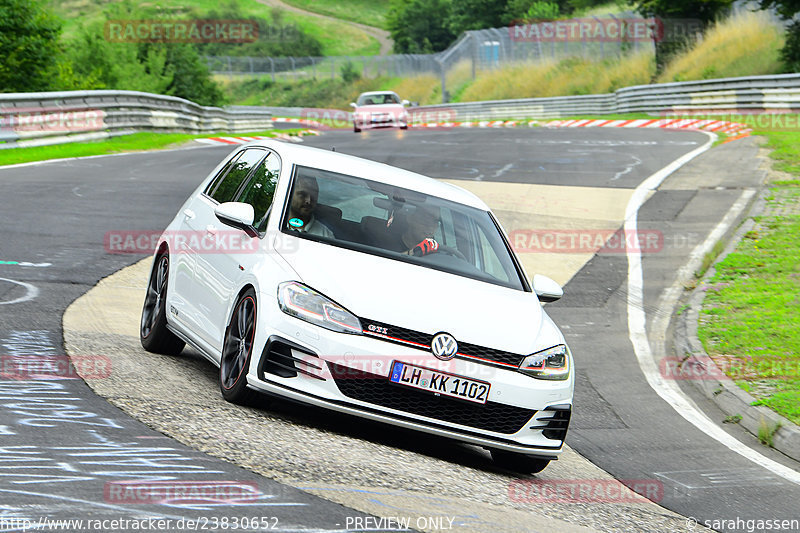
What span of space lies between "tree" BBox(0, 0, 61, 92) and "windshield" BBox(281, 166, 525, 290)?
25.1 metres

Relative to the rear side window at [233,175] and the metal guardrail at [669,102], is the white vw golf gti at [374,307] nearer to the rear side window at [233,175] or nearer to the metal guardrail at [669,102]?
the rear side window at [233,175]

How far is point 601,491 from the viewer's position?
21.1 ft

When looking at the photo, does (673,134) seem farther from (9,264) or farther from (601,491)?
(601,491)

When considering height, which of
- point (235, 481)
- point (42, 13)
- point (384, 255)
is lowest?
point (235, 481)

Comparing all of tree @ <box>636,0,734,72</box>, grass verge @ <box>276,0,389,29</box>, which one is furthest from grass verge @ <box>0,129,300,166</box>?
grass verge @ <box>276,0,389,29</box>

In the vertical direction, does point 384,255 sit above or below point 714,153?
above

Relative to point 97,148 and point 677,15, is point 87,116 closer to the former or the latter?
point 97,148

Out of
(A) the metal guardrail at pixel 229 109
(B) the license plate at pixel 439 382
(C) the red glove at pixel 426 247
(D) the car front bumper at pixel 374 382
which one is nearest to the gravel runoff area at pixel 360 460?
(D) the car front bumper at pixel 374 382

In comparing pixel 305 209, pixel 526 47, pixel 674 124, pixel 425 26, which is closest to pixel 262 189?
pixel 305 209

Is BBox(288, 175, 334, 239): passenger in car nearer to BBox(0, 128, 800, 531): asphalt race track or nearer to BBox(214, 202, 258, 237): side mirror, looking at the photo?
BBox(214, 202, 258, 237): side mirror

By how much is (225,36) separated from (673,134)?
10064 centimetres

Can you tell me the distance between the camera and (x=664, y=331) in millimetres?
11719

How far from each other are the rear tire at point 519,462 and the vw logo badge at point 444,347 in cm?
83

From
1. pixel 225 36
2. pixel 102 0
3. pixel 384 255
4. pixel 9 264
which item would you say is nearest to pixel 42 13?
pixel 9 264
